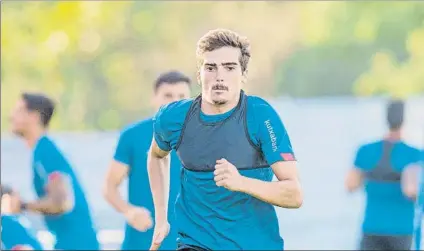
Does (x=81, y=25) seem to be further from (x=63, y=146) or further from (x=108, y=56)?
(x=63, y=146)

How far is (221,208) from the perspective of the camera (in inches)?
167

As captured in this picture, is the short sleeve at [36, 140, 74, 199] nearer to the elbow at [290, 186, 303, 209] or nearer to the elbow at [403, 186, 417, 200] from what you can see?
the elbow at [403, 186, 417, 200]

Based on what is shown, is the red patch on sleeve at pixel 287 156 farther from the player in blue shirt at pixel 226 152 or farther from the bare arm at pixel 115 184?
the bare arm at pixel 115 184

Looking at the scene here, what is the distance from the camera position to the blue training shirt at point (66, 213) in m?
6.09

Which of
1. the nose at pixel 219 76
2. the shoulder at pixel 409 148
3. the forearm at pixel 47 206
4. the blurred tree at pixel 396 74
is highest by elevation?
the blurred tree at pixel 396 74

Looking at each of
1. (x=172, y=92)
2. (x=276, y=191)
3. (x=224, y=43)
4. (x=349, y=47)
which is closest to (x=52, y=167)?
(x=172, y=92)

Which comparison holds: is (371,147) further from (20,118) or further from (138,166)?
(20,118)

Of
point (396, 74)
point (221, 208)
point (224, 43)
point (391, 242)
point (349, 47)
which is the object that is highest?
point (349, 47)

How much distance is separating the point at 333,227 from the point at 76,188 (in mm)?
7074

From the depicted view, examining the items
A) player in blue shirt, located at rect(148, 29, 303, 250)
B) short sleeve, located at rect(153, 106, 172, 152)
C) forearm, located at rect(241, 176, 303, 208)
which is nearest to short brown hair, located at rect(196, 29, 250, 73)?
player in blue shirt, located at rect(148, 29, 303, 250)

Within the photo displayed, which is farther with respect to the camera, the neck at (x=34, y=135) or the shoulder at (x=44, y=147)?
the neck at (x=34, y=135)

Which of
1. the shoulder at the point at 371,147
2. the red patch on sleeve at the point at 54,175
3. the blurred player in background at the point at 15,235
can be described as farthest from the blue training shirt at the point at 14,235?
the shoulder at the point at 371,147

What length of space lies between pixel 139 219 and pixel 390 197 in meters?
2.18

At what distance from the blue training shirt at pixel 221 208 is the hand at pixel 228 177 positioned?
242 millimetres
